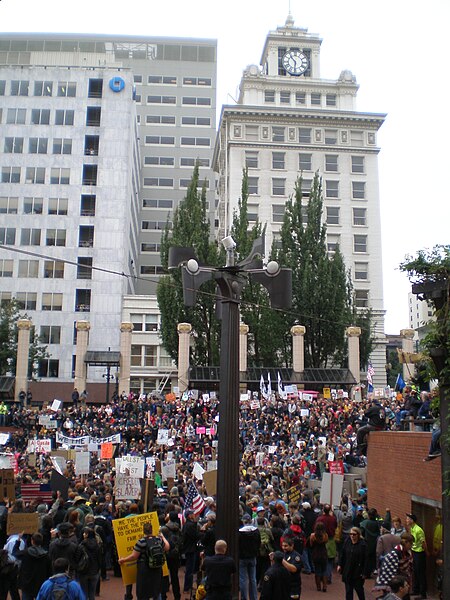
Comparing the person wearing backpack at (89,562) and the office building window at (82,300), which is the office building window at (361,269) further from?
the person wearing backpack at (89,562)

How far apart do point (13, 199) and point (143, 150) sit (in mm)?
32647

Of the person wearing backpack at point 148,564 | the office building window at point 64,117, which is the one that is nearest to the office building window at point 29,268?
the office building window at point 64,117

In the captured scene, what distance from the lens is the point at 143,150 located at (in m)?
98.1

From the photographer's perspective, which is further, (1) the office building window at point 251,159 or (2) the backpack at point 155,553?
(1) the office building window at point 251,159

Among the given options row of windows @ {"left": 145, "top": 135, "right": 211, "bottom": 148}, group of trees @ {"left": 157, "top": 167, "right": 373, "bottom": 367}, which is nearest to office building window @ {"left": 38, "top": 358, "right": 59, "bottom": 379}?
group of trees @ {"left": 157, "top": 167, "right": 373, "bottom": 367}

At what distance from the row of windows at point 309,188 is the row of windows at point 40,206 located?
58.3 feet

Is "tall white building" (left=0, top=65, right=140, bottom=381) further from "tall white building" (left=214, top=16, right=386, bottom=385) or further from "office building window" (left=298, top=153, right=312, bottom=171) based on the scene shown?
"office building window" (left=298, top=153, right=312, bottom=171)

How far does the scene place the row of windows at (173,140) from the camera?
98.8 meters

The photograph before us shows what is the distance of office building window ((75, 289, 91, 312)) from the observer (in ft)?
222

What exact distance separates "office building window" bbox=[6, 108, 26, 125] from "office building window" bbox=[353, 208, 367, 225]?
3623 cm

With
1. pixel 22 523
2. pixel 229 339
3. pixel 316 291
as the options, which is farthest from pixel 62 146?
pixel 229 339

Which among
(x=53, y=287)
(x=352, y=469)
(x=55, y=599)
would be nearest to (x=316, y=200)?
(x=53, y=287)

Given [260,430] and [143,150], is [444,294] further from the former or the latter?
[143,150]

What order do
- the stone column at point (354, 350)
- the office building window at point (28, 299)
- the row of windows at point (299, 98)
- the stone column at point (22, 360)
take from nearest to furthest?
1. the stone column at point (22, 360)
2. the stone column at point (354, 350)
3. the office building window at point (28, 299)
4. the row of windows at point (299, 98)
